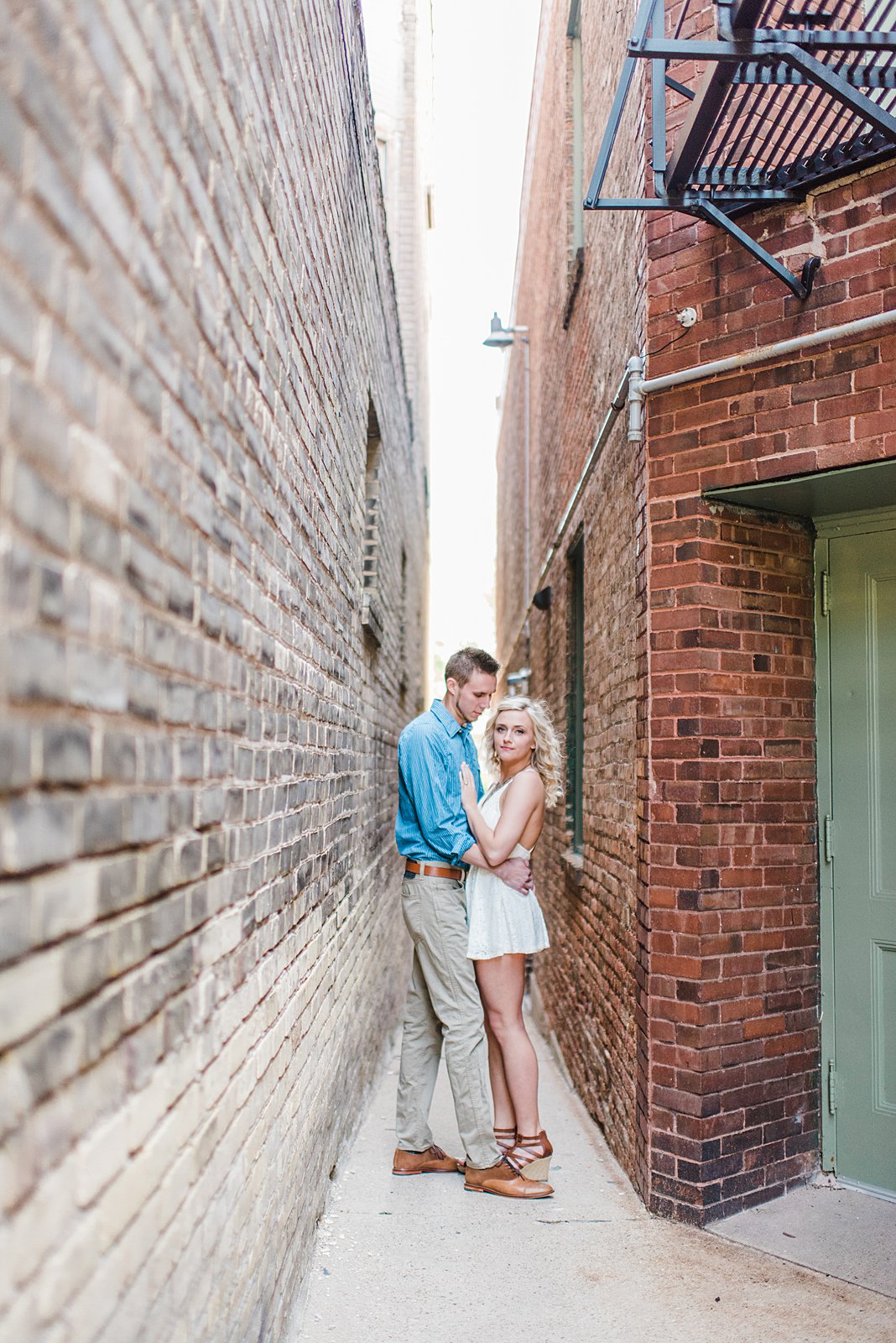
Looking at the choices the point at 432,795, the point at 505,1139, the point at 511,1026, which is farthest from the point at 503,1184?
the point at 432,795

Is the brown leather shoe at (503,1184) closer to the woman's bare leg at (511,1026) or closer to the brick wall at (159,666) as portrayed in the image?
the woman's bare leg at (511,1026)

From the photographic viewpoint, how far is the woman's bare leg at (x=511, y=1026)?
4.12 metres

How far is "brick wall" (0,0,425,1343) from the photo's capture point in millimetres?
1053

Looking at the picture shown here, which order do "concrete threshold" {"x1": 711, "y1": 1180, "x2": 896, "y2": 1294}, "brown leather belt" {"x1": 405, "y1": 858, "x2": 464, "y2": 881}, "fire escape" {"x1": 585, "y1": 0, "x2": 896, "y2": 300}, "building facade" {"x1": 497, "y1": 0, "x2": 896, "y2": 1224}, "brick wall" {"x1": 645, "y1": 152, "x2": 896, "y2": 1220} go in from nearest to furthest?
"fire escape" {"x1": 585, "y1": 0, "x2": 896, "y2": 300} < "concrete threshold" {"x1": 711, "y1": 1180, "x2": 896, "y2": 1294} < "building facade" {"x1": 497, "y1": 0, "x2": 896, "y2": 1224} < "brick wall" {"x1": 645, "y1": 152, "x2": 896, "y2": 1220} < "brown leather belt" {"x1": 405, "y1": 858, "x2": 464, "y2": 881}

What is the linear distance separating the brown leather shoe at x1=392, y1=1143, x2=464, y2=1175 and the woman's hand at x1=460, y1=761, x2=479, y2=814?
1.38 metres

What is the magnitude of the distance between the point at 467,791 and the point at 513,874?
0.39 meters

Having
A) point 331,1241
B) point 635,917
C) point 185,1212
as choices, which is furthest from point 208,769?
point 635,917

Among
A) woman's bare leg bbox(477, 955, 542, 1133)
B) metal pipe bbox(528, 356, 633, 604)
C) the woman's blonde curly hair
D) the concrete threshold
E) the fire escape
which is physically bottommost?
the concrete threshold

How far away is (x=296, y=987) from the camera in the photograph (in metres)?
2.81

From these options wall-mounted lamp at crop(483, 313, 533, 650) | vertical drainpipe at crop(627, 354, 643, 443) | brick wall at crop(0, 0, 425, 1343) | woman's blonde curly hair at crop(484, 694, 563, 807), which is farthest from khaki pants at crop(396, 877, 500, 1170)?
wall-mounted lamp at crop(483, 313, 533, 650)

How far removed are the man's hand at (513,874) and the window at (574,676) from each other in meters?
2.37

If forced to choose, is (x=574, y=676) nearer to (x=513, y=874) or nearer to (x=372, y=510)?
(x=372, y=510)

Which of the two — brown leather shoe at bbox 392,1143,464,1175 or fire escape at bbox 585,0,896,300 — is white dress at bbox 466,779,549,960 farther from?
fire escape at bbox 585,0,896,300

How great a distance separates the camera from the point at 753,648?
381 centimetres
